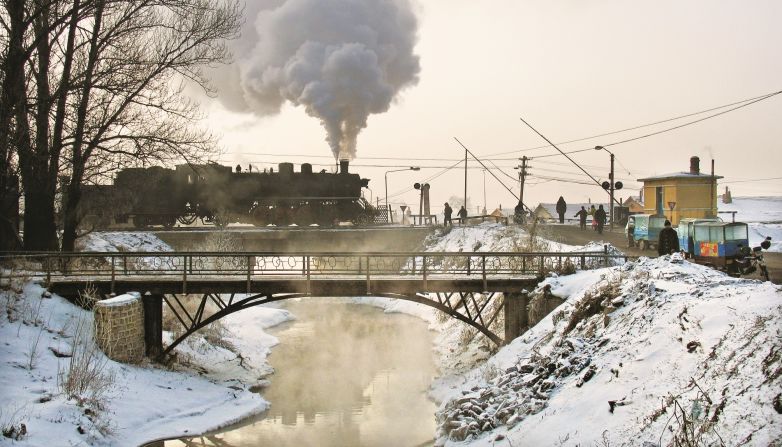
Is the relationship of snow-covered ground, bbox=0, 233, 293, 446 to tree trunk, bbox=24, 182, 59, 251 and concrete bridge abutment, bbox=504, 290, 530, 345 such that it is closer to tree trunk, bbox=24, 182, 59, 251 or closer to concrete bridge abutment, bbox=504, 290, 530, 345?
tree trunk, bbox=24, 182, 59, 251

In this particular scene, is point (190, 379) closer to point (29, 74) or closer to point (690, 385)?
point (29, 74)

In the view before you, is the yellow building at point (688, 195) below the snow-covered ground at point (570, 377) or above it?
above

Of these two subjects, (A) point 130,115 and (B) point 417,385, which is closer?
(B) point 417,385

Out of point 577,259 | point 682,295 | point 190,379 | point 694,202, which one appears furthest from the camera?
point 694,202

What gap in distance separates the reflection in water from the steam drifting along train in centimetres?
951

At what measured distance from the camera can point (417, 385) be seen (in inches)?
794

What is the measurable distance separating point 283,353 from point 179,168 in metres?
17.3

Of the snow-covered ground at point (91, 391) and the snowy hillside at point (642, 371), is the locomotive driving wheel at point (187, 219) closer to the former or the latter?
the snow-covered ground at point (91, 391)

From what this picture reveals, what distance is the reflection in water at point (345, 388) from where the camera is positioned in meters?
15.8

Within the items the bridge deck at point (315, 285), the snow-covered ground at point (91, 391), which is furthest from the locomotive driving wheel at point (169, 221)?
the bridge deck at point (315, 285)

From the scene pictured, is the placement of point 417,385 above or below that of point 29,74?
below

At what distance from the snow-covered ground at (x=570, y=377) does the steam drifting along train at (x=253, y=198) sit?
1867 centimetres

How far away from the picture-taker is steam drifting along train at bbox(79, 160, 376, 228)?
3819 centimetres


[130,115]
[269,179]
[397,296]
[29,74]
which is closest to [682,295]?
[397,296]
